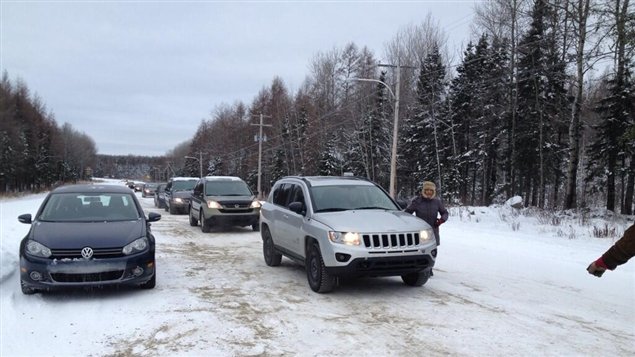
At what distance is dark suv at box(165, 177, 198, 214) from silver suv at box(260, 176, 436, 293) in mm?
17119

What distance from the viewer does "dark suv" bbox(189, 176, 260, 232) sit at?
16641mm

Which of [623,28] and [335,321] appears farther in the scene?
[623,28]

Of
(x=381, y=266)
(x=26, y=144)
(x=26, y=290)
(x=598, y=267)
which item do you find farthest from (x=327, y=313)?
(x=26, y=144)

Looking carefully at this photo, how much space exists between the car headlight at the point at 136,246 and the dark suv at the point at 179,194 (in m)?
18.0

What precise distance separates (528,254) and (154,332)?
30.2ft

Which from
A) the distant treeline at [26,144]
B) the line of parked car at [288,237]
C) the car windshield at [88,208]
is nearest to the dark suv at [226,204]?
the line of parked car at [288,237]

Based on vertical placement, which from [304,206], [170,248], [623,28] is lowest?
[170,248]

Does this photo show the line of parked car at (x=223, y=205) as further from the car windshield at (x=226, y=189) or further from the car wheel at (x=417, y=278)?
the car wheel at (x=417, y=278)

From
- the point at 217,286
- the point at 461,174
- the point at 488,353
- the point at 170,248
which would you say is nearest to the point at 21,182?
the point at 461,174

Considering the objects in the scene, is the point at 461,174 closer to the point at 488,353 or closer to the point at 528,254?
the point at 528,254

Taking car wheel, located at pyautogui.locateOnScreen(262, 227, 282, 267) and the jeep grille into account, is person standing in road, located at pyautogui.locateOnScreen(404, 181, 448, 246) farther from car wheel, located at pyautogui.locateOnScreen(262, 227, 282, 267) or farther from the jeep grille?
car wheel, located at pyautogui.locateOnScreen(262, 227, 282, 267)

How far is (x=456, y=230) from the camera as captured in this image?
17016mm

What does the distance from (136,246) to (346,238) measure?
307 centimetres

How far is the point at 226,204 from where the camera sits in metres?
16.7
